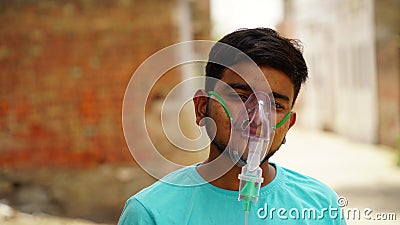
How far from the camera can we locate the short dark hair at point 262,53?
1863 millimetres

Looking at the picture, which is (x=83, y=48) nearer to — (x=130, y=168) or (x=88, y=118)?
(x=88, y=118)

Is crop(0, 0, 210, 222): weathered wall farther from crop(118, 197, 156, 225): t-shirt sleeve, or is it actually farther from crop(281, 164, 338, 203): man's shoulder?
crop(118, 197, 156, 225): t-shirt sleeve

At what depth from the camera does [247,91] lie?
72.6 inches

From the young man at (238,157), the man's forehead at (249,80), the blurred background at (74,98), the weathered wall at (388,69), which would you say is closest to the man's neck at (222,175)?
the young man at (238,157)

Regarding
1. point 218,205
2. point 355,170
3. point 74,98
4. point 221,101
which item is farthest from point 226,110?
point 355,170

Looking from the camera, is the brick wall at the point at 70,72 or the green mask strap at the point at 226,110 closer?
the green mask strap at the point at 226,110

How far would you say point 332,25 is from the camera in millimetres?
18734

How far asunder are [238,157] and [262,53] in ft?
0.95

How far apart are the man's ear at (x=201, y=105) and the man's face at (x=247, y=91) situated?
1.4 inches

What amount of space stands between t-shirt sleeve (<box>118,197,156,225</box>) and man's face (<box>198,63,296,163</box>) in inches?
10.8

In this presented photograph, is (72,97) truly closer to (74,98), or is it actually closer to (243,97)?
(74,98)

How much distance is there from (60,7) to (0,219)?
197cm

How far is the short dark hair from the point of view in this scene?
73.4 inches

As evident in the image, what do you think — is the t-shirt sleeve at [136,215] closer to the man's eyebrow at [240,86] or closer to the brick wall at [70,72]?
the man's eyebrow at [240,86]
